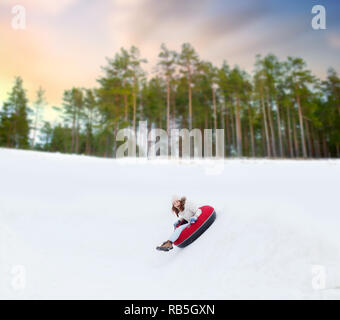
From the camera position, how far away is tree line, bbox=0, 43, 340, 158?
25.4 m

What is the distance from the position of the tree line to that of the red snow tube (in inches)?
748

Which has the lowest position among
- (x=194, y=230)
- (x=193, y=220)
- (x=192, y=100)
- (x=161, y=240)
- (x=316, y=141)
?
(x=161, y=240)

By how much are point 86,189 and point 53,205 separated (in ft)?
5.22

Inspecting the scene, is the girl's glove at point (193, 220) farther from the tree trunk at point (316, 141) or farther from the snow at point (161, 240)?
the tree trunk at point (316, 141)

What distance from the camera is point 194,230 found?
17.8ft

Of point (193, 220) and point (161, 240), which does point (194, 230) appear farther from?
point (161, 240)

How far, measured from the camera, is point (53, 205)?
778cm

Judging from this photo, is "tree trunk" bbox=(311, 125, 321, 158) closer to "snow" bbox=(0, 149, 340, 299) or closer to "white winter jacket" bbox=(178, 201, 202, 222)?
"snow" bbox=(0, 149, 340, 299)

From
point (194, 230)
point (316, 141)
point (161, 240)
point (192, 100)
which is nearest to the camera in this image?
point (194, 230)

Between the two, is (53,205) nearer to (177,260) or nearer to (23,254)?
Result: (23,254)

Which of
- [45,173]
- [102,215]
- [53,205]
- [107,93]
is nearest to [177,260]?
[102,215]

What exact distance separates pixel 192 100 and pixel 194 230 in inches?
1116

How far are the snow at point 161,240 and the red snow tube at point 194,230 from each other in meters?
0.18

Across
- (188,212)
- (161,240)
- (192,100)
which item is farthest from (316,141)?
(161,240)
